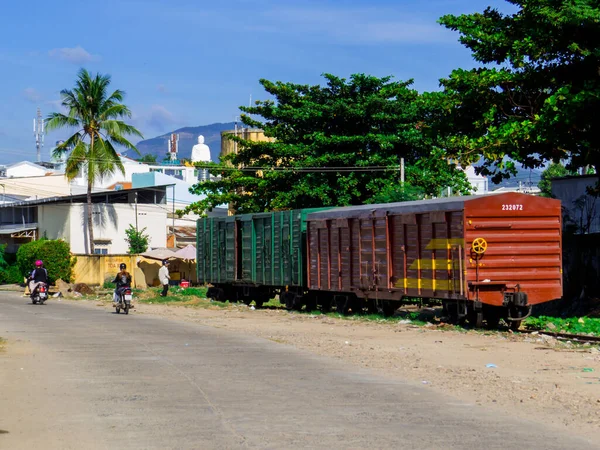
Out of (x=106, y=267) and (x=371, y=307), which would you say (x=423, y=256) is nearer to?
(x=371, y=307)

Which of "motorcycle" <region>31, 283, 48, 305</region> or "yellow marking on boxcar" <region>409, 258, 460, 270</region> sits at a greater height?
"yellow marking on boxcar" <region>409, 258, 460, 270</region>

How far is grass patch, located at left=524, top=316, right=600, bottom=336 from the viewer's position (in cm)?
2009

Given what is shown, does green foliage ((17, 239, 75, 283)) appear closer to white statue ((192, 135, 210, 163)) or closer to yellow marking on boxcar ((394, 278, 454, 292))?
yellow marking on boxcar ((394, 278, 454, 292))

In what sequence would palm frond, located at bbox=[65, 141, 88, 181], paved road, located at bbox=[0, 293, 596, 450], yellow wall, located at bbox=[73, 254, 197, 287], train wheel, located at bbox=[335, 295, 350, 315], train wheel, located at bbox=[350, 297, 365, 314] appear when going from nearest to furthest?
paved road, located at bbox=[0, 293, 596, 450] < train wheel, located at bbox=[350, 297, 365, 314] < train wheel, located at bbox=[335, 295, 350, 315] < yellow wall, located at bbox=[73, 254, 197, 287] < palm frond, located at bbox=[65, 141, 88, 181]

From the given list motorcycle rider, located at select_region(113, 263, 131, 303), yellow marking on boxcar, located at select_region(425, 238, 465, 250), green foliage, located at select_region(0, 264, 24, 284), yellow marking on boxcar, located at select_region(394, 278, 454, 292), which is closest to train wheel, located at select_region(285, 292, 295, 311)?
motorcycle rider, located at select_region(113, 263, 131, 303)

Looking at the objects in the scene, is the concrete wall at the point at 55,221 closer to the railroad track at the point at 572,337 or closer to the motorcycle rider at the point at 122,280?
the motorcycle rider at the point at 122,280

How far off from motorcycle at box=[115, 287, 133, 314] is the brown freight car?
27.5 feet

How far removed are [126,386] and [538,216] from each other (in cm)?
1244

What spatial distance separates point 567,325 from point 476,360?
6390 millimetres

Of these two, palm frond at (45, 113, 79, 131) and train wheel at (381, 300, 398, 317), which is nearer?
train wheel at (381, 300, 398, 317)

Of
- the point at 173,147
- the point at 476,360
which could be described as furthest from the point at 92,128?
the point at 173,147

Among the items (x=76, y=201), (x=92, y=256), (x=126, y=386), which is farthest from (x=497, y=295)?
(x=76, y=201)

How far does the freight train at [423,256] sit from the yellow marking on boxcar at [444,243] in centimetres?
2

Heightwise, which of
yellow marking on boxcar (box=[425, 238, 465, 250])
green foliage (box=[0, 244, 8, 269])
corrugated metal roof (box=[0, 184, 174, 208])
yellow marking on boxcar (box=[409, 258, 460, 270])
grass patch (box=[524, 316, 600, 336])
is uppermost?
corrugated metal roof (box=[0, 184, 174, 208])
